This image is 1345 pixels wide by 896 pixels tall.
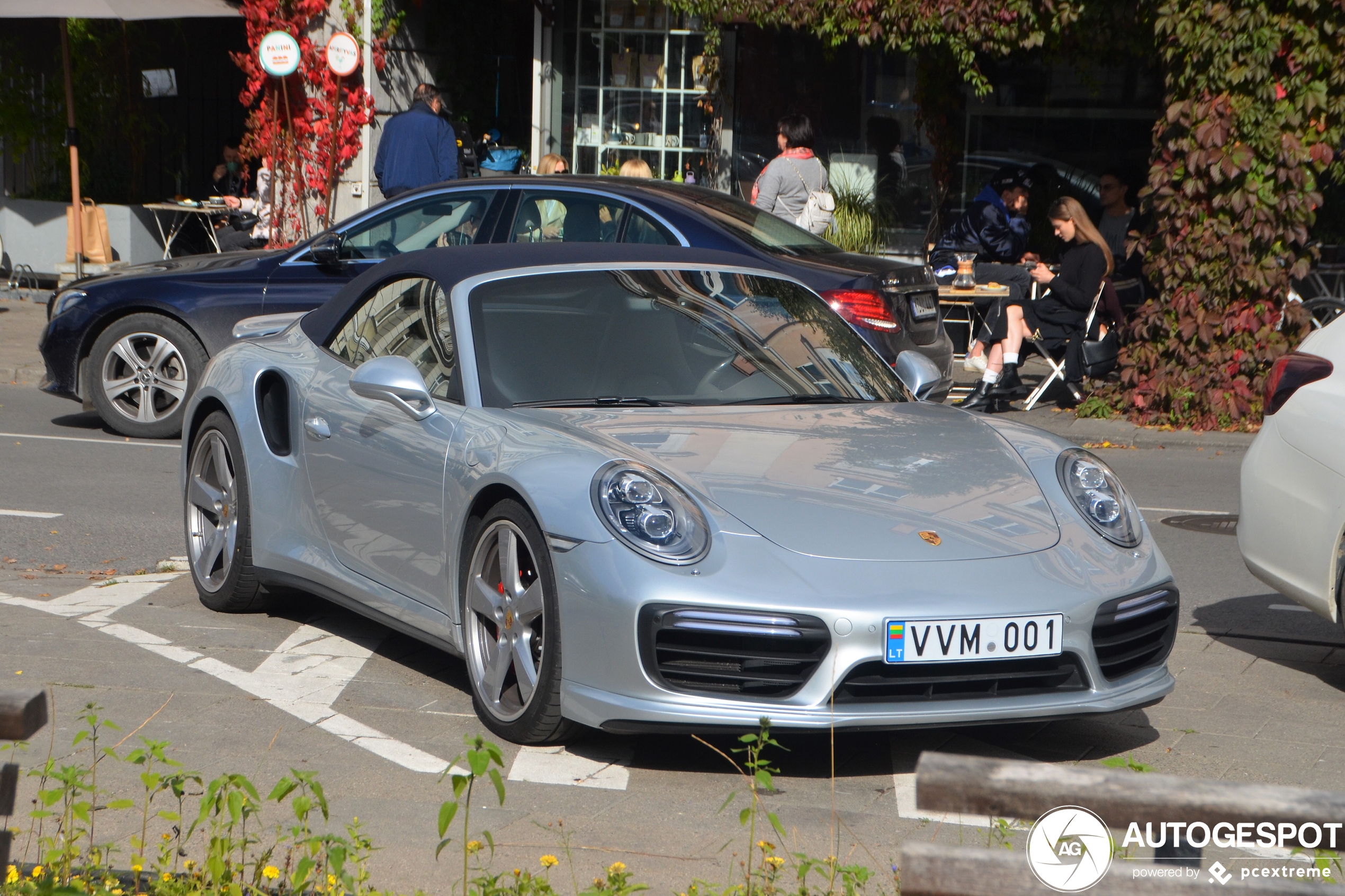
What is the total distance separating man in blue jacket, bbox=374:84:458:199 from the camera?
47.5ft

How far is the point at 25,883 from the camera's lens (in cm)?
301

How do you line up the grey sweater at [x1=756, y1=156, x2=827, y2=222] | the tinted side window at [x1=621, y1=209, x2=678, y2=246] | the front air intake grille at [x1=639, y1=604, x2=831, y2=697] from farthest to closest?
the grey sweater at [x1=756, y1=156, x2=827, y2=222]
the tinted side window at [x1=621, y1=209, x2=678, y2=246]
the front air intake grille at [x1=639, y1=604, x2=831, y2=697]

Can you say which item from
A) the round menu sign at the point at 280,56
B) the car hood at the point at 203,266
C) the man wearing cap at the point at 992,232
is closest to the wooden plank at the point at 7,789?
the car hood at the point at 203,266

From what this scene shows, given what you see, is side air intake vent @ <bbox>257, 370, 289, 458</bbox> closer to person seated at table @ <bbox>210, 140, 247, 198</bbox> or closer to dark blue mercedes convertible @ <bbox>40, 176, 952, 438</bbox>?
dark blue mercedes convertible @ <bbox>40, 176, 952, 438</bbox>

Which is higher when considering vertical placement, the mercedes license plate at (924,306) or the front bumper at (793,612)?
the mercedes license plate at (924,306)

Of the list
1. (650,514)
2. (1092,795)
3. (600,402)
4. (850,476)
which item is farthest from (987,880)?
(600,402)

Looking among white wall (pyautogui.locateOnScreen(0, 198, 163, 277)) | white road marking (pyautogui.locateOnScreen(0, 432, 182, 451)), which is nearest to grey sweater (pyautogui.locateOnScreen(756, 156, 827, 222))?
white road marking (pyautogui.locateOnScreen(0, 432, 182, 451))

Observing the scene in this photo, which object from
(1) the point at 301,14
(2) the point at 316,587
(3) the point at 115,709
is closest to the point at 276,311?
(2) the point at 316,587

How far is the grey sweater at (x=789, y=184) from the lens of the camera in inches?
553

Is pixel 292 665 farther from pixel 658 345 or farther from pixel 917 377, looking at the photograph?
pixel 917 377

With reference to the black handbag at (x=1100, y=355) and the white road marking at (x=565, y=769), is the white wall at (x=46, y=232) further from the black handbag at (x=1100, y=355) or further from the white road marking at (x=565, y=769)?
the white road marking at (x=565, y=769)

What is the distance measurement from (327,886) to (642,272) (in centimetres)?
282

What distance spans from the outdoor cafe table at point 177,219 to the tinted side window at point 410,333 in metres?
12.3

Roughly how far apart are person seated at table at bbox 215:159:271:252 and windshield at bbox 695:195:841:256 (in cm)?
832
